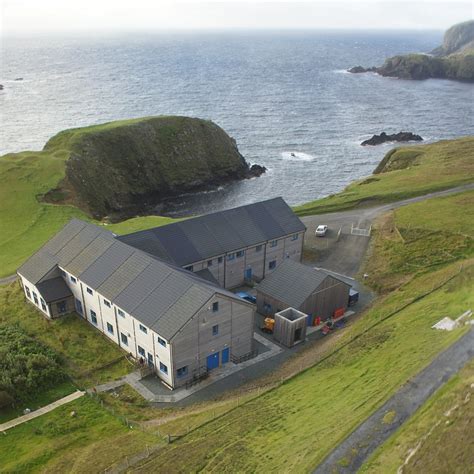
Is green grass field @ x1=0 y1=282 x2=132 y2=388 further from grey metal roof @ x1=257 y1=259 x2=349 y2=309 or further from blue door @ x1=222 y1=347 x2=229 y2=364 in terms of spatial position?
grey metal roof @ x1=257 y1=259 x2=349 y2=309

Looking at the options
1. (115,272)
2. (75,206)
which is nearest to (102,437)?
(115,272)

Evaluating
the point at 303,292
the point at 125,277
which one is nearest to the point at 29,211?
the point at 125,277

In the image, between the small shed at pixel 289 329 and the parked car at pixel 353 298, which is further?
the parked car at pixel 353 298

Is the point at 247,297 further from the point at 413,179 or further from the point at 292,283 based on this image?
the point at 413,179

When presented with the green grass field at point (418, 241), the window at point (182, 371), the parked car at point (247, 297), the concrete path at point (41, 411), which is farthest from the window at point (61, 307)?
the green grass field at point (418, 241)

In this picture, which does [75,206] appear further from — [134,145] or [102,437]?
[102,437]

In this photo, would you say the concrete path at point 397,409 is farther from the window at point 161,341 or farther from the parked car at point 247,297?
the parked car at point 247,297
